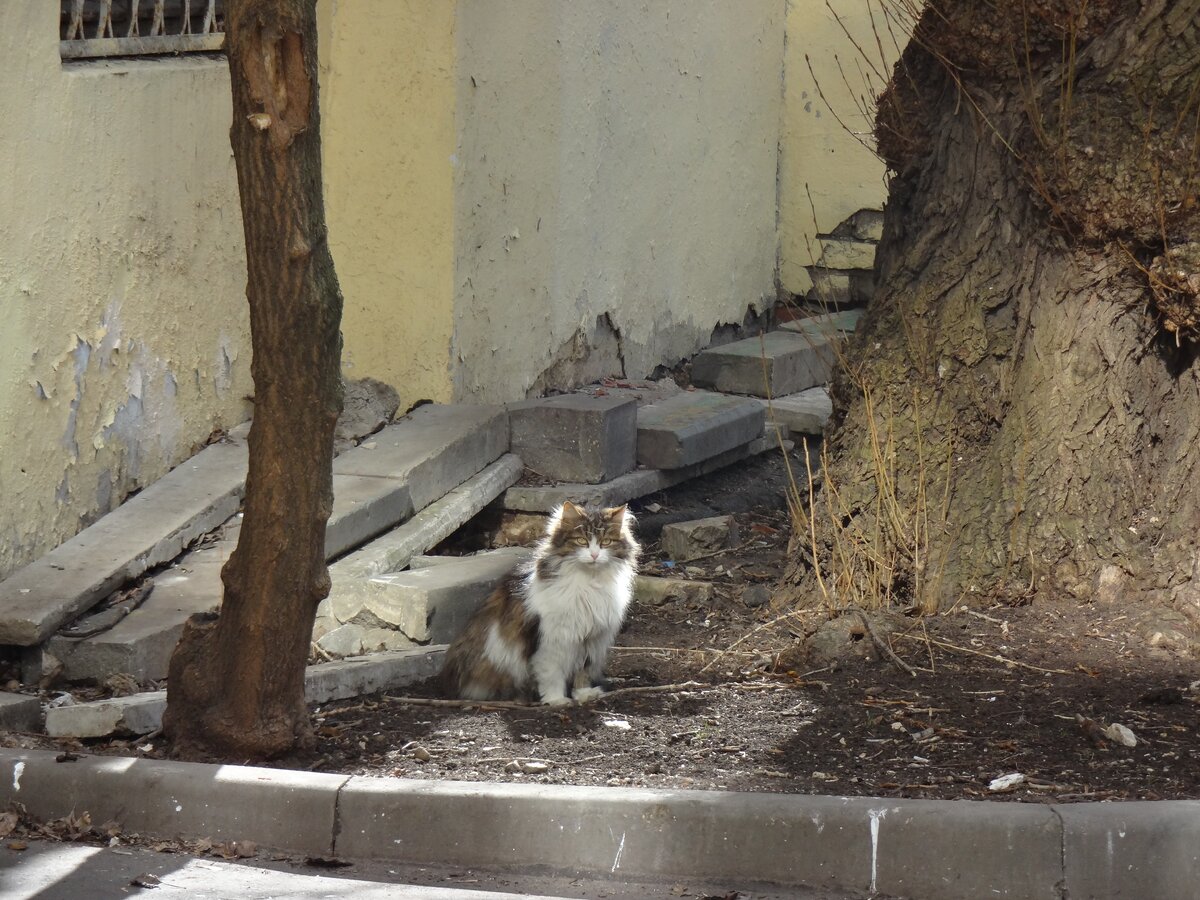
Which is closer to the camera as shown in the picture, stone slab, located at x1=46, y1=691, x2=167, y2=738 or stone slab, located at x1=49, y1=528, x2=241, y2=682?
stone slab, located at x1=46, y1=691, x2=167, y2=738

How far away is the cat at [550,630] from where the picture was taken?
5809 mm

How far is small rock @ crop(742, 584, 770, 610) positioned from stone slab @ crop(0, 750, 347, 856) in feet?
8.78

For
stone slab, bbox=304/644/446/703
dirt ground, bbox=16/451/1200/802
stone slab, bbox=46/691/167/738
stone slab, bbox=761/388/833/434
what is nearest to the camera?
dirt ground, bbox=16/451/1200/802

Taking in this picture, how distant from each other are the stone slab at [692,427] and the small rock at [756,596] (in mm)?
1635

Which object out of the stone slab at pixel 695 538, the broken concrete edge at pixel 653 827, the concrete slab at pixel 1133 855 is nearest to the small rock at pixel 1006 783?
the broken concrete edge at pixel 653 827

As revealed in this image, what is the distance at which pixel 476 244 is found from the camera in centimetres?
791

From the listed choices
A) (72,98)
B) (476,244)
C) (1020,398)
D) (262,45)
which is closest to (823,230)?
(476,244)

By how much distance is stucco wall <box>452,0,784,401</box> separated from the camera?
796 cm

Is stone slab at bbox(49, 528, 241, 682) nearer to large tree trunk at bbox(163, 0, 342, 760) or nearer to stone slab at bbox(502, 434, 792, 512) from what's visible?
large tree trunk at bbox(163, 0, 342, 760)

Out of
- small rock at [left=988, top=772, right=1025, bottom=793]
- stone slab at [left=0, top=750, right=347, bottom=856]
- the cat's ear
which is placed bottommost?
stone slab at [left=0, top=750, right=347, bottom=856]

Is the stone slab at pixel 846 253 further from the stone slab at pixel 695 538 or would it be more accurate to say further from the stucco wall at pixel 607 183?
the stone slab at pixel 695 538

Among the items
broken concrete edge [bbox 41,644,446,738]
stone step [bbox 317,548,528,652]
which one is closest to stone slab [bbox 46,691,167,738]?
broken concrete edge [bbox 41,644,446,738]

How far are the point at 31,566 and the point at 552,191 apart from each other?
3.57 meters

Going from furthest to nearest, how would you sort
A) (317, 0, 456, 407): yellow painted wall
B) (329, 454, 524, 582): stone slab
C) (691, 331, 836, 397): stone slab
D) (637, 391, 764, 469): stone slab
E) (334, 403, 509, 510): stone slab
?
(691, 331, 836, 397): stone slab, (637, 391, 764, 469): stone slab, (317, 0, 456, 407): yellow painted wall, (334, 403, 509, 510): stone slab, (329, 454, 524, 582): stone slab
